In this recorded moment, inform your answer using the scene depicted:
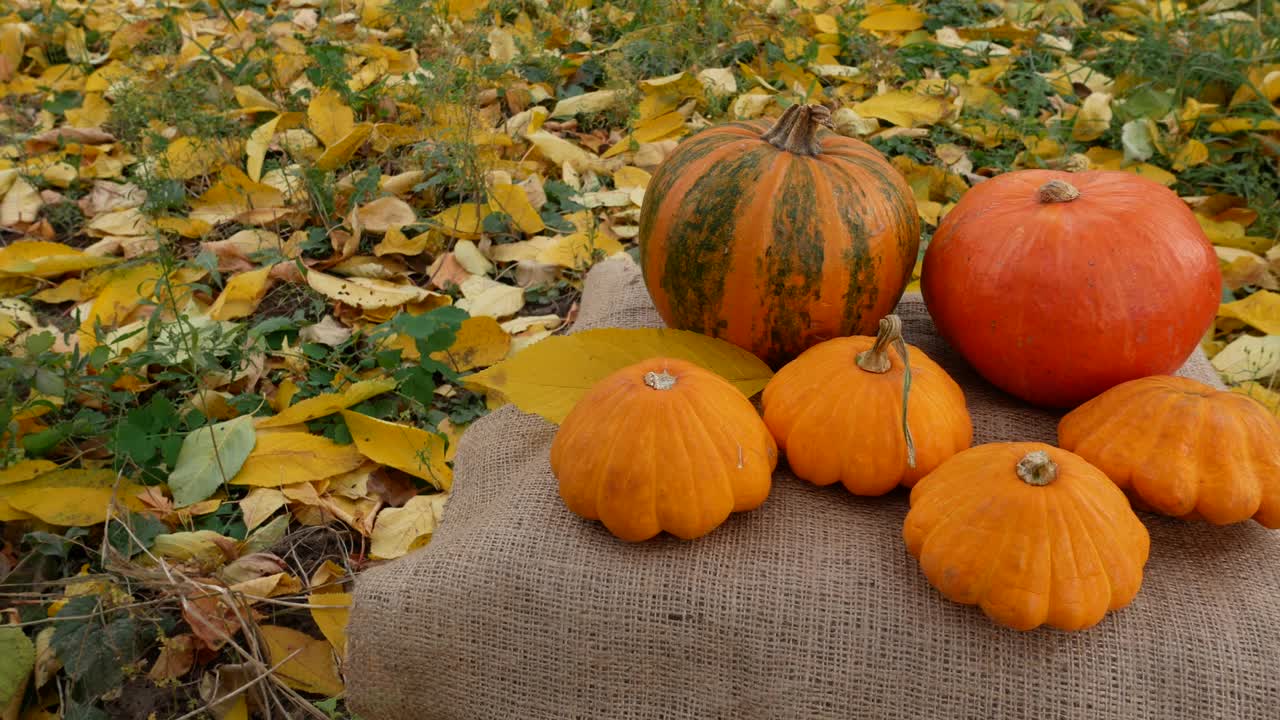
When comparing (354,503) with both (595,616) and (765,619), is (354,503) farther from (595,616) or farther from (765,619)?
(765,619)

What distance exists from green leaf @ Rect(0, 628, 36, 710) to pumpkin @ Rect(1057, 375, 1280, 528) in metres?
1.84

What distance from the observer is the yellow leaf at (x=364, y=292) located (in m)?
2.71

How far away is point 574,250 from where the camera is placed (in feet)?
9.65

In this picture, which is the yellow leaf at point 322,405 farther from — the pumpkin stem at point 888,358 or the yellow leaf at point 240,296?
the pumpkin stem at point 888,358

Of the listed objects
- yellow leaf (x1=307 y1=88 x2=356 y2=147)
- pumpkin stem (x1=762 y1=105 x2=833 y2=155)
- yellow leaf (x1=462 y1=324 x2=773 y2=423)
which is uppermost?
pumpkin stem (x1=762 y1=105 x2=833 y2=155)

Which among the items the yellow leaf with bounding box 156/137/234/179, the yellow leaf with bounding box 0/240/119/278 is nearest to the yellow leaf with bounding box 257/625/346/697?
the yellow leaf with bounding box 0/240/119/278

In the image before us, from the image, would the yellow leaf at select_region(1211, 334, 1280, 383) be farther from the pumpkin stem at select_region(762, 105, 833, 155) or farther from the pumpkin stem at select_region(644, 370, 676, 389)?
the pumpkin stem at select_region(644, 370, 676, 389)

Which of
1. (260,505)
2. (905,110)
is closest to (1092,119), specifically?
(905,110)

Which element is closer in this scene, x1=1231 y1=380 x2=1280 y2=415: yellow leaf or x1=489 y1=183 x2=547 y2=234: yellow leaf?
x1=1231 y1=380 x2=1280 y2=415: yellow leaf

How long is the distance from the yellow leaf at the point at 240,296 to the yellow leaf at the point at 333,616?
1053 mm

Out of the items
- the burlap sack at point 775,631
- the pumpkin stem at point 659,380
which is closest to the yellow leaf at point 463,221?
the burlap sack at point 775,631

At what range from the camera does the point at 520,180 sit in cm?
329

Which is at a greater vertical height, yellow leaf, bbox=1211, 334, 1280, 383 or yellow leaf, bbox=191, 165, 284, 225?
yellow leaf, bbox=191, 165, 284, 225

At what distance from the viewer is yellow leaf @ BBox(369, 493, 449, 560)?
2.14 m
